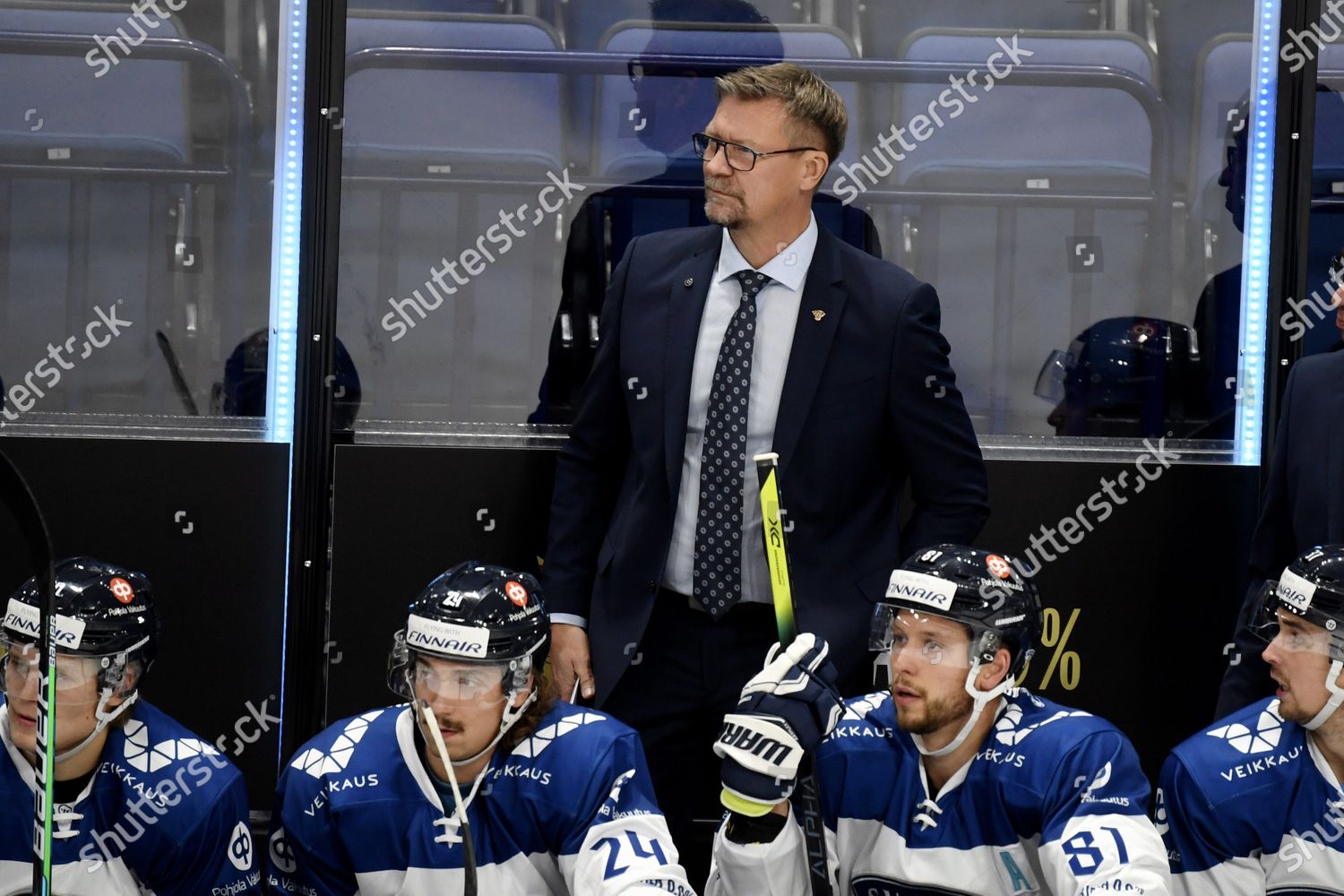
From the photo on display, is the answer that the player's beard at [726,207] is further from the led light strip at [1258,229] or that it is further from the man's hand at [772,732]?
the led light strip at [1258,229]

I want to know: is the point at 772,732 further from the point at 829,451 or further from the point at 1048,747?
the point at 829,451

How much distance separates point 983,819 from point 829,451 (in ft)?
2.33

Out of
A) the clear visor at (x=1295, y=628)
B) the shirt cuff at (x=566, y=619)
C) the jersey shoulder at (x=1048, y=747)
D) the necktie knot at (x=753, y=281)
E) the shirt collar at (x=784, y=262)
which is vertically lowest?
the jersey shoulder at (x=1048, y=747)

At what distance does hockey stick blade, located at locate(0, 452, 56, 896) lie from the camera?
169cm

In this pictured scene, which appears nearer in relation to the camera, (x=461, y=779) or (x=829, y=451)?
(x=461, y=779)

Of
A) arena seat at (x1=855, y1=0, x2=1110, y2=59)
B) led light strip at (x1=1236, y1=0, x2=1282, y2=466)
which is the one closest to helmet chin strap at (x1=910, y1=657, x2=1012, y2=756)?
led light strip at (x1=1236, y1=0, x2=1282, y2=466)

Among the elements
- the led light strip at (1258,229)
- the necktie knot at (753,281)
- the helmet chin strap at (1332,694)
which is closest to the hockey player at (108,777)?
the necktie knot at (753,281)

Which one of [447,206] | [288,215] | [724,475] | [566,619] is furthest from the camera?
[447,206]

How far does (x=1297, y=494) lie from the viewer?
332 cm

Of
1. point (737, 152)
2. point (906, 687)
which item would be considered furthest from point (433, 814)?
point (737, 152)

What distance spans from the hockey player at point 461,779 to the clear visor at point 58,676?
396 millimetres

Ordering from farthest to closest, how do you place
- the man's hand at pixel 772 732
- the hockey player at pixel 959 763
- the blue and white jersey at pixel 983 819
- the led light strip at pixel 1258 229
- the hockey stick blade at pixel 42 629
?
the led light strip at pixel 1258 229
the hockey player at pixel 959 763
the blue and white jersey at pixel 983 819
the man's hand at pixel 772 732
the hockey stick blade at pixel 42 629

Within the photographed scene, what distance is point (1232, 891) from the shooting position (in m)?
2.94

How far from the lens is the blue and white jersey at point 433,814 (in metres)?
2.87
